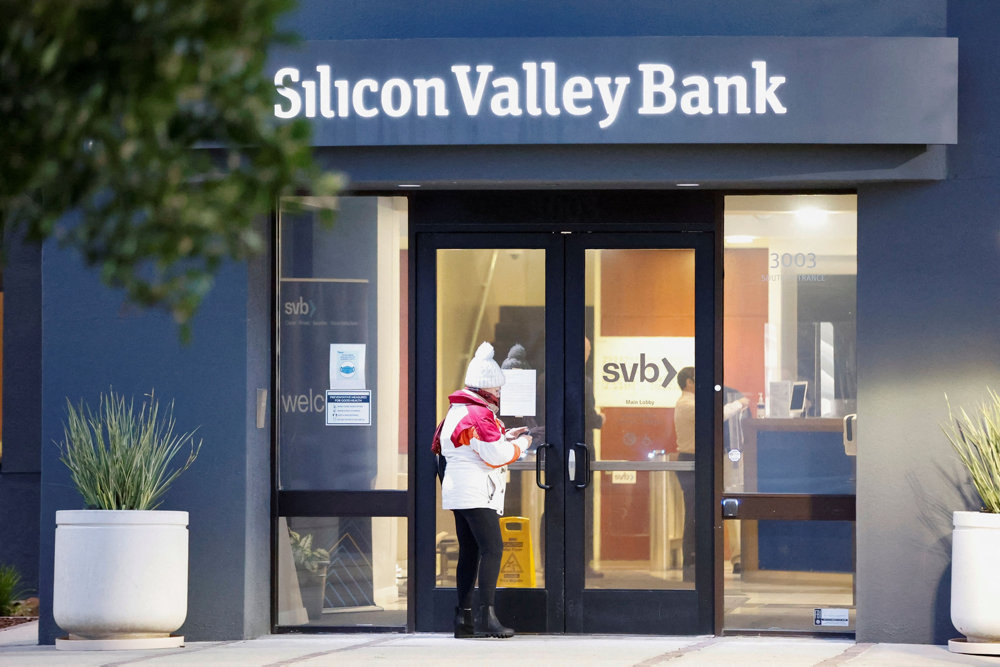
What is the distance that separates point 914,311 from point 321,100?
3828 mm

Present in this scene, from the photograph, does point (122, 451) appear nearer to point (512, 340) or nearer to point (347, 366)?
point (347, 366)

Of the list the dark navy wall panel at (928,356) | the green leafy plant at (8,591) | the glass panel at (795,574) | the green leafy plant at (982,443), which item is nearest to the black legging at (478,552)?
the glass panel at (795,574)

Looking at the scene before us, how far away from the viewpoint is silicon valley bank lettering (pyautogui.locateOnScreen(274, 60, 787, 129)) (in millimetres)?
8211

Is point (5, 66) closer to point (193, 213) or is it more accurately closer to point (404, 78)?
point (193, 213)

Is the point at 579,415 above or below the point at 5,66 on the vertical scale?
below

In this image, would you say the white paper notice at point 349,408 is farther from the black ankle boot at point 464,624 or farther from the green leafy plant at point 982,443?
the green leafy plant at point 982,443

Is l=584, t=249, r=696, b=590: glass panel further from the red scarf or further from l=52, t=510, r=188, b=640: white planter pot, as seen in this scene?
l=52, t=510, r=188, b=640: white planter pot

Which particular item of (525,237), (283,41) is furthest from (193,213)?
(525,237)

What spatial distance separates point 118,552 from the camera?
8.06 m

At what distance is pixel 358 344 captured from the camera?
905 cm

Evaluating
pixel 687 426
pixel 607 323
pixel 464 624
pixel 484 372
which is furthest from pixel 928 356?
pixel 464 624

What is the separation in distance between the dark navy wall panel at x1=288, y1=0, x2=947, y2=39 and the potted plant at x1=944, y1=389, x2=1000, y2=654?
2438 millimetres

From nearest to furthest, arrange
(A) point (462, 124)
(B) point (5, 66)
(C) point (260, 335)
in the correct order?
(B) point (5, 66) < (A) point (462, 124) < (C) point (260, 335)

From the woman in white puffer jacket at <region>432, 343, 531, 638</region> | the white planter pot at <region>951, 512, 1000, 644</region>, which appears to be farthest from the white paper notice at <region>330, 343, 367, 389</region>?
the white planter pot at <region>951, 512, 1000, 644</region>
